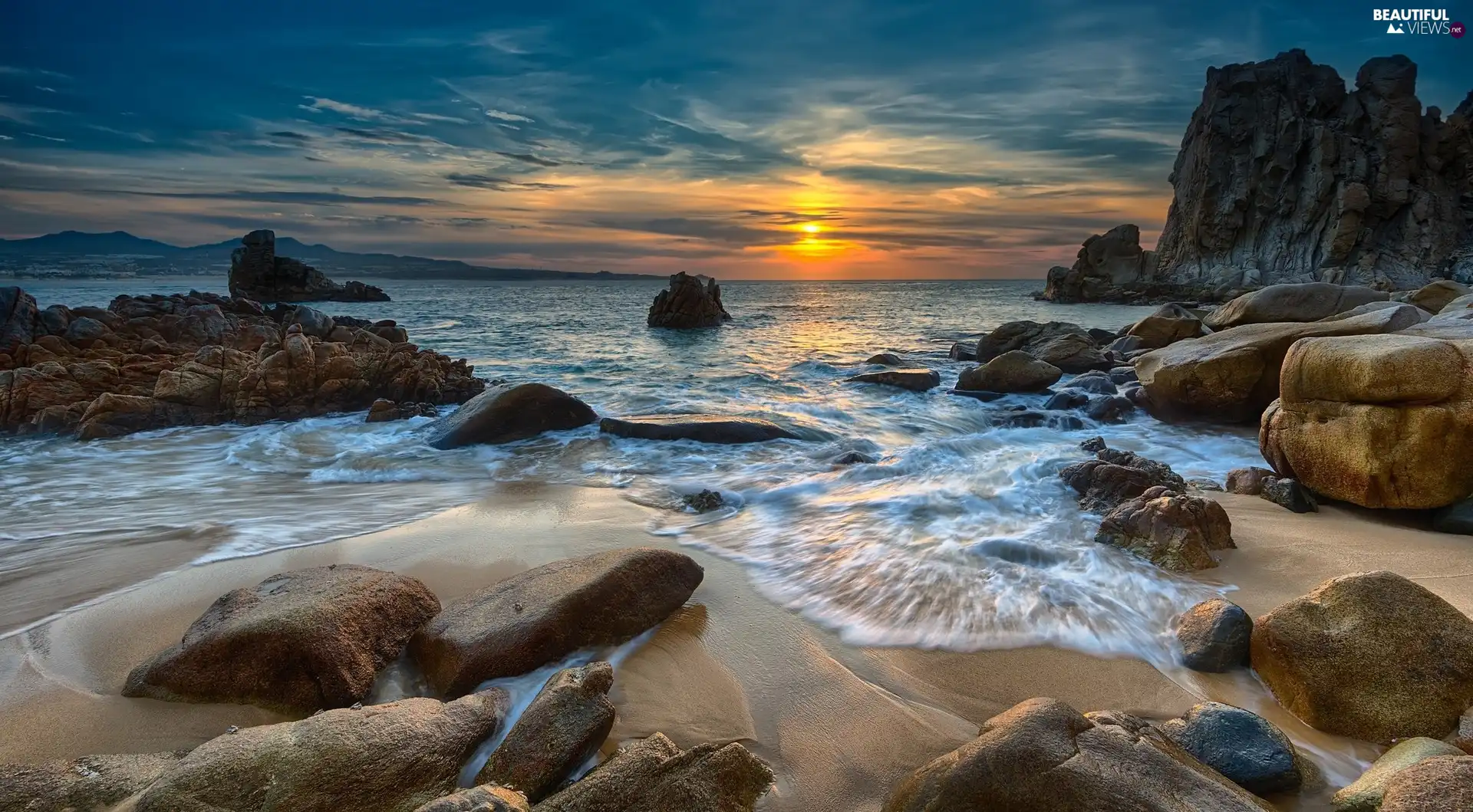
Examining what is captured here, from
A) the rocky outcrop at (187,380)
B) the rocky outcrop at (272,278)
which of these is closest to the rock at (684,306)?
the rocky outcrop at (187,380)

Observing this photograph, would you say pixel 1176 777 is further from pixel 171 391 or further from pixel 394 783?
pixel 171 391

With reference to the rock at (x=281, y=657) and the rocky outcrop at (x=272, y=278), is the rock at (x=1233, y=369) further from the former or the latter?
the rocky outcrop at (x=272, y=278)

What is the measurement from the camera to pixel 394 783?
2381mm

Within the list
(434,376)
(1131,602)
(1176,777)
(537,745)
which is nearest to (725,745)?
(537,745)

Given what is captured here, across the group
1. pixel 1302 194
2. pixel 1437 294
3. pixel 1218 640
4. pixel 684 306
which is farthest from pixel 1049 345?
pixel 1302 194

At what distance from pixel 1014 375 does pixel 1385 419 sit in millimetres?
7650

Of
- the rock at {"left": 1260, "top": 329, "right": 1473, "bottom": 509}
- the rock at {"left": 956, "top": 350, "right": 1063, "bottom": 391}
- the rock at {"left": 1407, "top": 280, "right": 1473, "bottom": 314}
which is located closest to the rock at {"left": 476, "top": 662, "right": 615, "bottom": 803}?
the rock at {"left": 1260, "top": 329, "right": 1473, "bottom": 509}

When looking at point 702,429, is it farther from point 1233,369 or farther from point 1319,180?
point 1319,180

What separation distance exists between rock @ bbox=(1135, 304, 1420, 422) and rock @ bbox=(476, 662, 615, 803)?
876 centimetres

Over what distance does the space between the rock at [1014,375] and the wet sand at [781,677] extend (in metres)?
7.61

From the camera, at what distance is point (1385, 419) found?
194 inches

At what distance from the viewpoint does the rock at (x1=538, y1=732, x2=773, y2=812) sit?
2229mm

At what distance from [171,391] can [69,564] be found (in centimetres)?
674

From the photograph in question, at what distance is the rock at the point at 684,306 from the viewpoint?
111 ft
